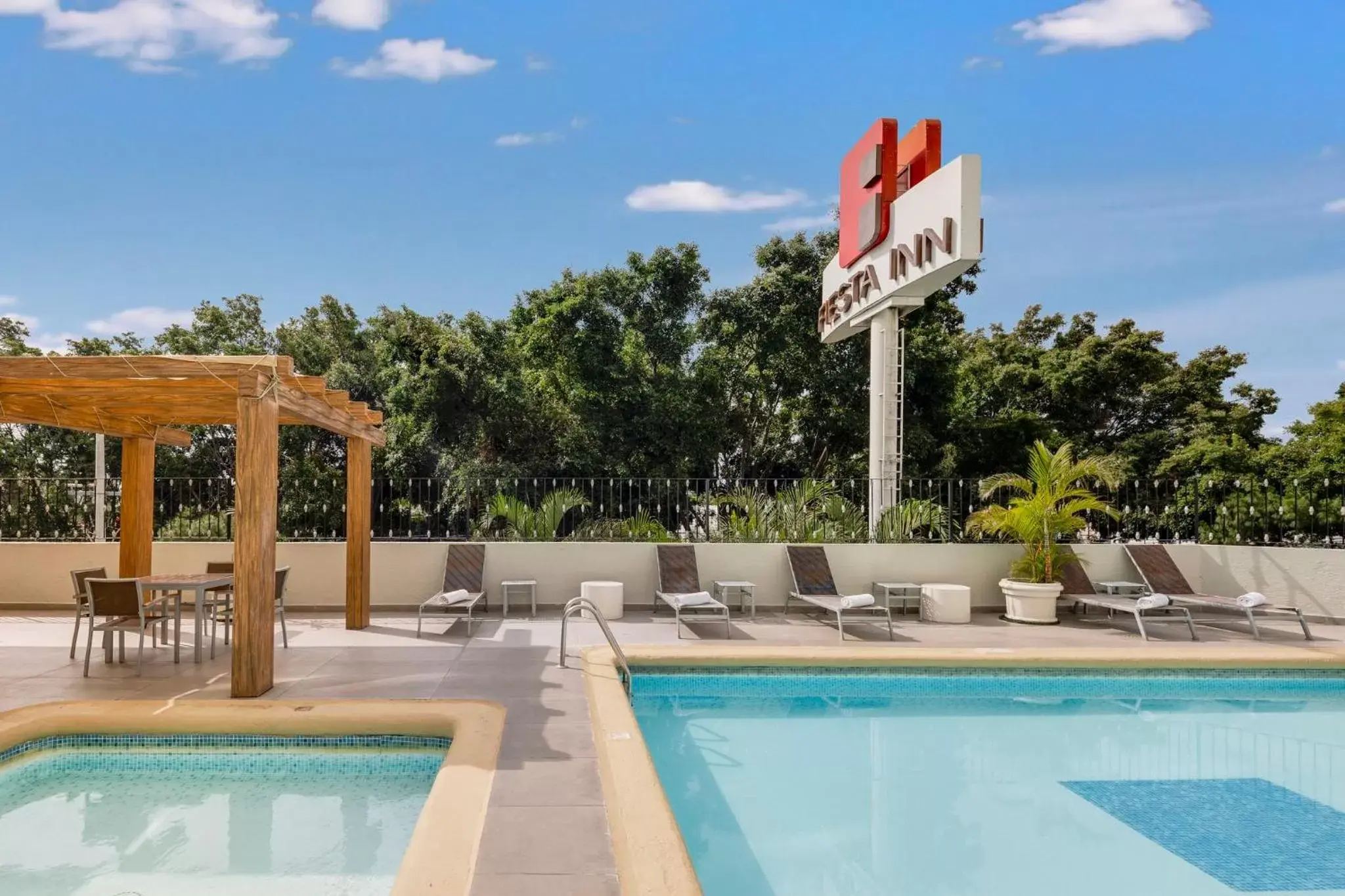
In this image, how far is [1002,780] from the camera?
5656mm

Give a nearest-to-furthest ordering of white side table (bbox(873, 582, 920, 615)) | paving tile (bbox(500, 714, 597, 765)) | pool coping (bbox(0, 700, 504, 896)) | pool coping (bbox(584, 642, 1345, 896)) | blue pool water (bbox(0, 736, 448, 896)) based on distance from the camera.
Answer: blue pool water (bbox(0, 736, 448, 896)) → paving tile (bbox(500, 714, 597, 765)) → pool coping (bbox(0, 700, 504, 896)) → pool coping (bbox(584, 642, 1345, 896)) → white side table (bbox(873, 582, 920, 615))

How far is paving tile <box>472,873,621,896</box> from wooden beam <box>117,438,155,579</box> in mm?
8108

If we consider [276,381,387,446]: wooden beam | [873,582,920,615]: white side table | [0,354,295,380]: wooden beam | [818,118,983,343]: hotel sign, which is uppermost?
[818,118,983,343]: hotel sign

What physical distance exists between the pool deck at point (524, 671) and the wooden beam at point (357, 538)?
0.26 m

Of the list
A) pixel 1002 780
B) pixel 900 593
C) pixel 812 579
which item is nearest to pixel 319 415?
pixel 812 579

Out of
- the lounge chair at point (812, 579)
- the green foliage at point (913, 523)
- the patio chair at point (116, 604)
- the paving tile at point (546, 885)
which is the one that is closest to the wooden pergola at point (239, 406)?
the patio chair at point (116, 604)

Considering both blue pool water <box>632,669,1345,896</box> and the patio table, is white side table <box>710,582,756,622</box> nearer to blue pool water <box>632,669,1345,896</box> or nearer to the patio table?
blue pool water <box>632,669,1345,896</box>

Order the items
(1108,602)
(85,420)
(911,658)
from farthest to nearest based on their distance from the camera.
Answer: (1108,602)
(85,420)
(911,658)

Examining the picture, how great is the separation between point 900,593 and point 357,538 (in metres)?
6.40

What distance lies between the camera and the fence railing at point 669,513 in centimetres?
1120

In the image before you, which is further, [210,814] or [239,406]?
[239,406]

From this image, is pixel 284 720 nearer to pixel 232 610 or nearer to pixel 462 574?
pixel 232 610

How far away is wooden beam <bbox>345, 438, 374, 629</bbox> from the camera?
9219mm

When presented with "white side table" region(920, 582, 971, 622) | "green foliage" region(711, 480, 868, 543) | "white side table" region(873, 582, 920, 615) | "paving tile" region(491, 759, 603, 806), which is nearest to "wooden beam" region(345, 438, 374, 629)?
"green foliage" region(711, 480, 868, 543)
